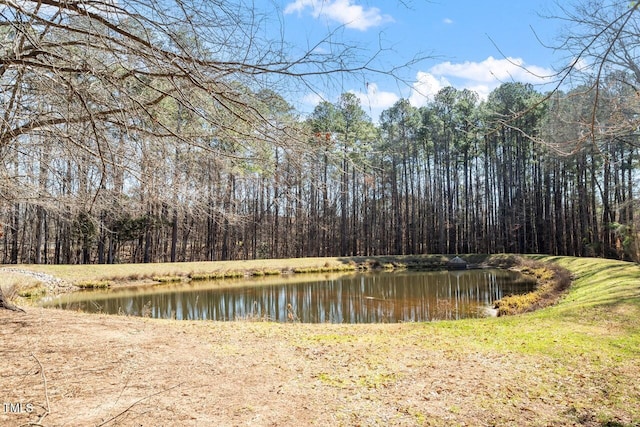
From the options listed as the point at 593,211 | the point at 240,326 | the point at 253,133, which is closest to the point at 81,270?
the point at 240,326

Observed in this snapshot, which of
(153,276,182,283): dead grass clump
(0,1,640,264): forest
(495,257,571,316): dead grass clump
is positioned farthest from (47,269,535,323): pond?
(0,1,640,264): forest

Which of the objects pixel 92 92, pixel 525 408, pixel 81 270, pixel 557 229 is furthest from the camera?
pixel 557 229

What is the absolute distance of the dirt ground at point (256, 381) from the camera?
2.95 meters

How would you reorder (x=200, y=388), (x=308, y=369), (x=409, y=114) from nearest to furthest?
(x=200, y=388), (x=308, y=369), (x=409, y=114)

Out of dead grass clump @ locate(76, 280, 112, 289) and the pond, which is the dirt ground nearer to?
the pond

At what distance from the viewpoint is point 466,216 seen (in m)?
34.2

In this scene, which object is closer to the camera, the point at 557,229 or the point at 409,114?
the point at 557,229

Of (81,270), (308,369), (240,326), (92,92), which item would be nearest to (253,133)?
(92,92)

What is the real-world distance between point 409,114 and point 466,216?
33.3 feet

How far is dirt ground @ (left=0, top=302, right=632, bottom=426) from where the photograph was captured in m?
2.95

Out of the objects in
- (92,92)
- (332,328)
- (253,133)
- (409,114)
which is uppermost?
(409,114)

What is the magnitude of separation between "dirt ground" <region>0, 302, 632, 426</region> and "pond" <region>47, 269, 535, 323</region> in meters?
4.27

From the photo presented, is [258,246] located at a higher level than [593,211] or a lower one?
lower

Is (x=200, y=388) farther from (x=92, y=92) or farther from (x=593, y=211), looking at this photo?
(x=593, y=211)
